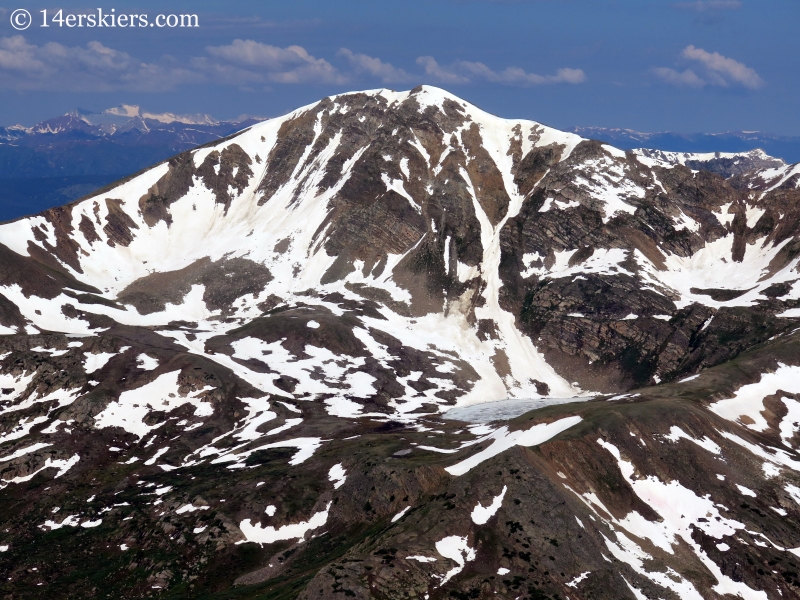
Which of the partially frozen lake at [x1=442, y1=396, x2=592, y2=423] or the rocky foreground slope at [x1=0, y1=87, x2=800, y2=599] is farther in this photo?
the partially frozen lake at [x1=442, y1=396, x2=592, y2=423]

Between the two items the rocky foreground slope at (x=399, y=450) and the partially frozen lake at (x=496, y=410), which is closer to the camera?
the rocky foreground slope at (x=399, y=450)

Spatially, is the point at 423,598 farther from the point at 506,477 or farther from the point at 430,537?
A: the point at 506,477

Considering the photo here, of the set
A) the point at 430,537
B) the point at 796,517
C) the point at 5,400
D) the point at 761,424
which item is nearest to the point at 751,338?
the point at 761,424

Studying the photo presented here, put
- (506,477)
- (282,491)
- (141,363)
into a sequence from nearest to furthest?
1. (506,477)
2. (282,491)
3. (141,363)

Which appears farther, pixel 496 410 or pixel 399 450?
pixel 496 410

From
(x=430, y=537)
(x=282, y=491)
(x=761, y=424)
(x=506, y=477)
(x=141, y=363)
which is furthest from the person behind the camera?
(x=141, y=363)

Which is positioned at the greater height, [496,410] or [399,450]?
[399,450]

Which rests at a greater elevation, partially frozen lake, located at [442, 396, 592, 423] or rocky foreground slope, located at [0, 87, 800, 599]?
rocky foreground slope, located at [0, 87, 800, 599]

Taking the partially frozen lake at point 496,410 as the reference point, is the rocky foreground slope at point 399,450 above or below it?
above
